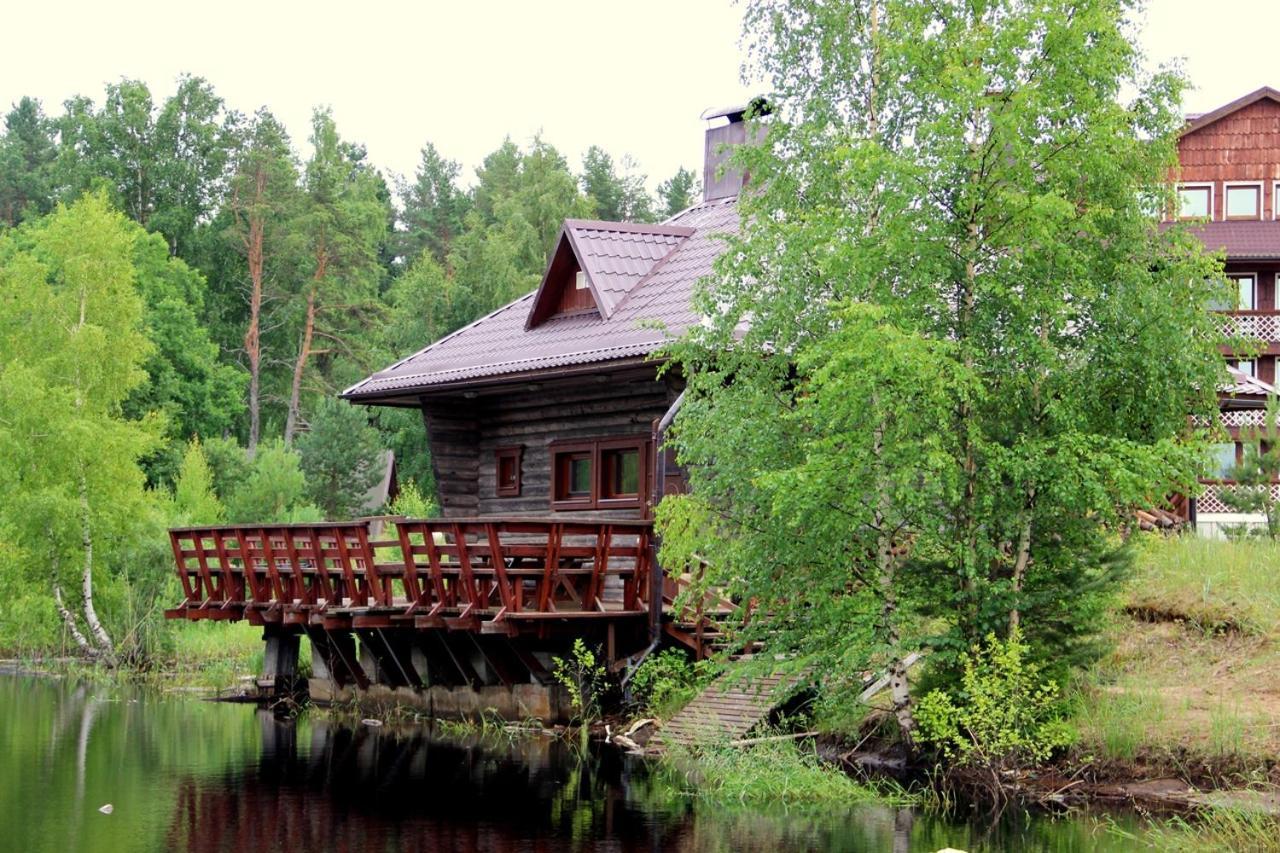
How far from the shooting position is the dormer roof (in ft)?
83.1

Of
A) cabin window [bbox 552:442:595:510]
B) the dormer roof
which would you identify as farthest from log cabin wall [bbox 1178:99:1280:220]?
cabin window [bbox 552:442:595:510]

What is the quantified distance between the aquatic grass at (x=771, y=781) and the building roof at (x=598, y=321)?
6.10m

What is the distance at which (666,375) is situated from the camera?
22453mm

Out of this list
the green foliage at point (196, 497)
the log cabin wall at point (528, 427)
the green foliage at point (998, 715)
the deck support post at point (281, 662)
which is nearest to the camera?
the green foliage at point (998, 715)

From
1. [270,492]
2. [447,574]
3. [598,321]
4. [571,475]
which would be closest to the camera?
[447,574]

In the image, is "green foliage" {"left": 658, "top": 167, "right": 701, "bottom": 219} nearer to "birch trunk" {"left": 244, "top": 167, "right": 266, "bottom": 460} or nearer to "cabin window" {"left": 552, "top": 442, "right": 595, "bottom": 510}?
"birch trunk" {"left": 244, "top": 167, "right": 266, "bottom": 460}

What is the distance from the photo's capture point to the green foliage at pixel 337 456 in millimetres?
46438

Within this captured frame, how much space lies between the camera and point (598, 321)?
2483 centimetres

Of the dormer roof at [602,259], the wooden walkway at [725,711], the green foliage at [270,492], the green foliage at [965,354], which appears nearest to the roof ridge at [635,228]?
the dormer roof at [602,259]

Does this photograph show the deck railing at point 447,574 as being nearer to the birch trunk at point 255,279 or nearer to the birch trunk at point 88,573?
the birch trunk at point 88,573

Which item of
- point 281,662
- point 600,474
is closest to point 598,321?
point 600,474

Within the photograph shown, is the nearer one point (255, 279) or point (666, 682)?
point (666, 682)

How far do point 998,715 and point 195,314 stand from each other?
44.1 meters

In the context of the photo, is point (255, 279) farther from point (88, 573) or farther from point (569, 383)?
point (569, 383)
